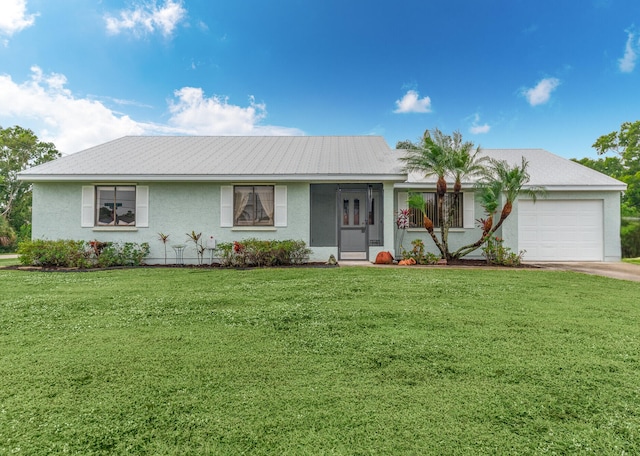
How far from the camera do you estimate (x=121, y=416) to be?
2.40m

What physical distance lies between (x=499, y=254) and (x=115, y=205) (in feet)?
42.0

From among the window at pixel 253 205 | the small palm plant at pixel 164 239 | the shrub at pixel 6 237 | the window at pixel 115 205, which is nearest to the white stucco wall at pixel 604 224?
the window at pixel 253 205

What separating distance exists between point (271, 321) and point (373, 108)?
17.6 meters

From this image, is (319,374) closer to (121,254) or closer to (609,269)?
(121,254)

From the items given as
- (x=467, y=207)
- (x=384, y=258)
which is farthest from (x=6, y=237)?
(x=467, y=207)

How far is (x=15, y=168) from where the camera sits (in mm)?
25062

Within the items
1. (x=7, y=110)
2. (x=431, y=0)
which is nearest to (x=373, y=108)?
(x=431, y=0)

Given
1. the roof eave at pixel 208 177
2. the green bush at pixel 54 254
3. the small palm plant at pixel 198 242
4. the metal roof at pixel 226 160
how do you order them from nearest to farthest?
the green bush at pixel 54 254, the roof eave at pixel 208 177, the metal roof at pixel 226 160, the small palm plant at pixel 198 242

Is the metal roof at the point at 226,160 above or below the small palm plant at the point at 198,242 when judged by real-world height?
above

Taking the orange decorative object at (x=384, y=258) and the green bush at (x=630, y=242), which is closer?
the orange decorative object at (x=384, y=258)

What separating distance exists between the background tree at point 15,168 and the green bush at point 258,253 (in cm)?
2341

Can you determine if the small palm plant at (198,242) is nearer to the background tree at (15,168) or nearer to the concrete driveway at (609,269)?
the concrete driveway at (609,269)

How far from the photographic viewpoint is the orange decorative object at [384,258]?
413 inches

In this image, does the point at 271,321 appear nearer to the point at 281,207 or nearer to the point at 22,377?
the point at 22,377
